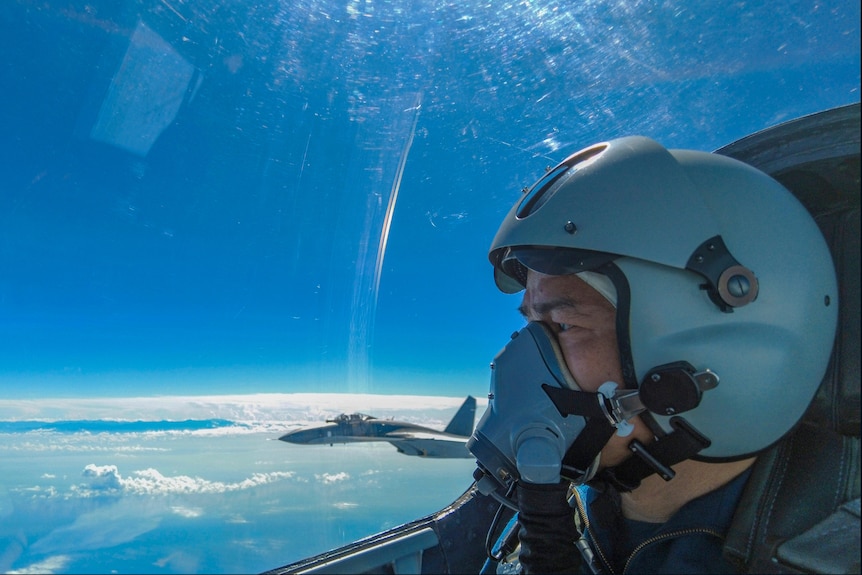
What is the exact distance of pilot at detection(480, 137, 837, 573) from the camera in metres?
1.23

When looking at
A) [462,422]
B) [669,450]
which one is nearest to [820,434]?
[669,450]

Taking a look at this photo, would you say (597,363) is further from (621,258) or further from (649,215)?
(649,215)

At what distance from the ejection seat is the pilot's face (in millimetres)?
287

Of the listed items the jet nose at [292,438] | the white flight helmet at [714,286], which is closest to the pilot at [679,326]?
the white flight helmet at [714,286]

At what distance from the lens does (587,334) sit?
1.41 m

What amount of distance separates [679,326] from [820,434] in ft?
1.35

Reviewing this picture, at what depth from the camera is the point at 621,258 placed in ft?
4.27

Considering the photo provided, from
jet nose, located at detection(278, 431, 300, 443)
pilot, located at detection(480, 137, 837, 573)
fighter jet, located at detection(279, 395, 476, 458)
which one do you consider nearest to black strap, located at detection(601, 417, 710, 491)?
pilot, located at detection(480, 137, 837, 573)

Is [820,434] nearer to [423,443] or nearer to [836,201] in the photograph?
[836,201]

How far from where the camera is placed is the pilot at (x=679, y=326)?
4.04ft

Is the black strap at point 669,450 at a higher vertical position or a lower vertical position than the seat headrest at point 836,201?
lower

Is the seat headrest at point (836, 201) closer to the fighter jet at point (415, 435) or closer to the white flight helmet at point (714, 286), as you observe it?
the white flight helmet at point (714, 286)

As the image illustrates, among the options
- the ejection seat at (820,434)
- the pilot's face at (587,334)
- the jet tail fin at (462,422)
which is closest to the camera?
the ejection seat at (820,434)

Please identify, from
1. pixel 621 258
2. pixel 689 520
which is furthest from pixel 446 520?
pixel 621 258
